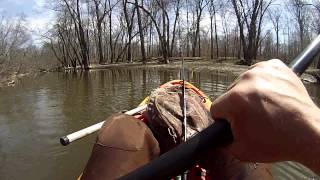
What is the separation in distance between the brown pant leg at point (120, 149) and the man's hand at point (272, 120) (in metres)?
2.18

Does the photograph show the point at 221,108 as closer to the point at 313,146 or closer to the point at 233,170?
the point at 313,146

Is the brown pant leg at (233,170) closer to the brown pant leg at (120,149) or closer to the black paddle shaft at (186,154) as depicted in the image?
the brown pant leg at (120,149)

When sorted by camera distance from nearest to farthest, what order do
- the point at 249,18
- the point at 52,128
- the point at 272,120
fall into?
the point at 272,120
the point at 52,128
the point at 249,18

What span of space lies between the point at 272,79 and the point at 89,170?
238 centimetres

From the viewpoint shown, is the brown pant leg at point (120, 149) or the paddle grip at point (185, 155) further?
the brown pant leg at point (120, 149)

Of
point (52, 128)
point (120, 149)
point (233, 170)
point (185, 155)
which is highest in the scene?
Answer: point (185, 155)

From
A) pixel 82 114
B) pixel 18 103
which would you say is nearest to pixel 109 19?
pixel 18 103

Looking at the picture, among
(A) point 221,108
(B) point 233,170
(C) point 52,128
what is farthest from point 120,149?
(C) point 52,128

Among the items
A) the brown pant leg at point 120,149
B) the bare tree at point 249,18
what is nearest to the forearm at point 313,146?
the brown pant leg at point 120,149

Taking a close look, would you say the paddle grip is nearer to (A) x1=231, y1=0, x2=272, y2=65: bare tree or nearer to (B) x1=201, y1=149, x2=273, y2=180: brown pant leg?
(B) x1=201, y1=149, x2=273, y2=180: brown pant leg

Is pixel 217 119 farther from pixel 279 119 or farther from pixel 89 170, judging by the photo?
pixel 89 170

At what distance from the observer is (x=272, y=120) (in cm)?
90

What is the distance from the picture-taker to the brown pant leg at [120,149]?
3.10 metres

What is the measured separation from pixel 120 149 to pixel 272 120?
232cm
